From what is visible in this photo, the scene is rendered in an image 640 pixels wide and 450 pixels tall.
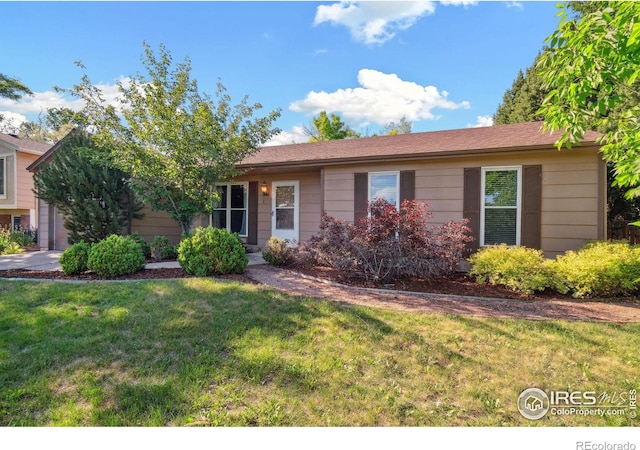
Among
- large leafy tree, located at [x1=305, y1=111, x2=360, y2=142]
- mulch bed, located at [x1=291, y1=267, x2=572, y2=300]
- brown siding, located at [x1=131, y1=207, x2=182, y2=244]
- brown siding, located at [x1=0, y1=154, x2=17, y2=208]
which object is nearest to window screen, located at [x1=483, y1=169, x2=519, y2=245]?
mulch bed, located at [x1=291, y1=267, x2=572, y2=300]

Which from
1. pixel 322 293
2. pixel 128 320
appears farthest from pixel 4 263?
pixel 322 293

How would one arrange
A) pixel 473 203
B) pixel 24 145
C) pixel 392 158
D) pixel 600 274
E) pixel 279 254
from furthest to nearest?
1. pixel 24 145
2. pixel 392 158
3. pixel 279 254
4. pixel 473 203
5. pixel 600 274

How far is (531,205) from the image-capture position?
250 inches

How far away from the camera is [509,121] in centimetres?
1522

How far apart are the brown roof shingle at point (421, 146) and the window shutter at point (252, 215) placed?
0.82m

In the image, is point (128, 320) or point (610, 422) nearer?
point (610, 422)

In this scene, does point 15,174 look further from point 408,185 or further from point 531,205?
point 531,205

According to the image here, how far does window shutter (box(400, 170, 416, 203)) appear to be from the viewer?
23.6ft

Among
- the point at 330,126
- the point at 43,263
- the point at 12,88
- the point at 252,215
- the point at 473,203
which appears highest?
the point at 330,126

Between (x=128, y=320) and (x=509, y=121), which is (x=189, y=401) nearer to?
(x=128, y=320)

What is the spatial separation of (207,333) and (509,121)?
17050 mm

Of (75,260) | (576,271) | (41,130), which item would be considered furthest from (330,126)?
(41,130)

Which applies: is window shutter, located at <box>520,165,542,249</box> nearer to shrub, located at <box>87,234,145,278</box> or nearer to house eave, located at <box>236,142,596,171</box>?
house eave, located at <box>236,142,596,171</box>

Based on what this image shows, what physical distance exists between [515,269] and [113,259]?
6.67 meters
